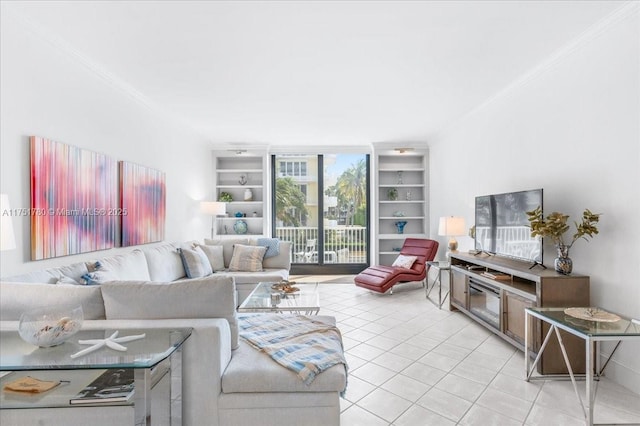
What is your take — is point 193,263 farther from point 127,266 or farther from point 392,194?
point 392,194

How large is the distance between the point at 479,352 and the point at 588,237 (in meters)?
1.34

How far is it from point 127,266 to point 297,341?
79.3 inches

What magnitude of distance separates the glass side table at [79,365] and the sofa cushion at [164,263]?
205 centimetres

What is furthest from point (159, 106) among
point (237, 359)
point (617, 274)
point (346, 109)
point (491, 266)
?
point (617, 274)

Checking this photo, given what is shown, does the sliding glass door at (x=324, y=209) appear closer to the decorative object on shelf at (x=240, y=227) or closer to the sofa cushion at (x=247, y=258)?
the decorative object on shelf at (x=240, y=227)

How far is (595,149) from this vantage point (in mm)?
2574

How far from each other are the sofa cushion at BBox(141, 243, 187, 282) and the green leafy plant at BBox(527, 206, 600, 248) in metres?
3.80

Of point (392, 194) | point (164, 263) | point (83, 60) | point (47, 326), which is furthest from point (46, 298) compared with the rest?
point (392, 194)

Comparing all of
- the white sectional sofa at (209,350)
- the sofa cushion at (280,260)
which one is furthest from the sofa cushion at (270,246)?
the white sectional sofa at (209,350)

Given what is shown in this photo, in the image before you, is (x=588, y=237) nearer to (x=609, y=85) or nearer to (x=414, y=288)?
(x=609, y=85)

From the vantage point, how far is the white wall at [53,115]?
2297 mm

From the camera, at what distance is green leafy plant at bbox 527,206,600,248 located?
244 cm

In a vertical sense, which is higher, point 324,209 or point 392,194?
point 392,194

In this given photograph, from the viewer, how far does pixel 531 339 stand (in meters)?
2.56
